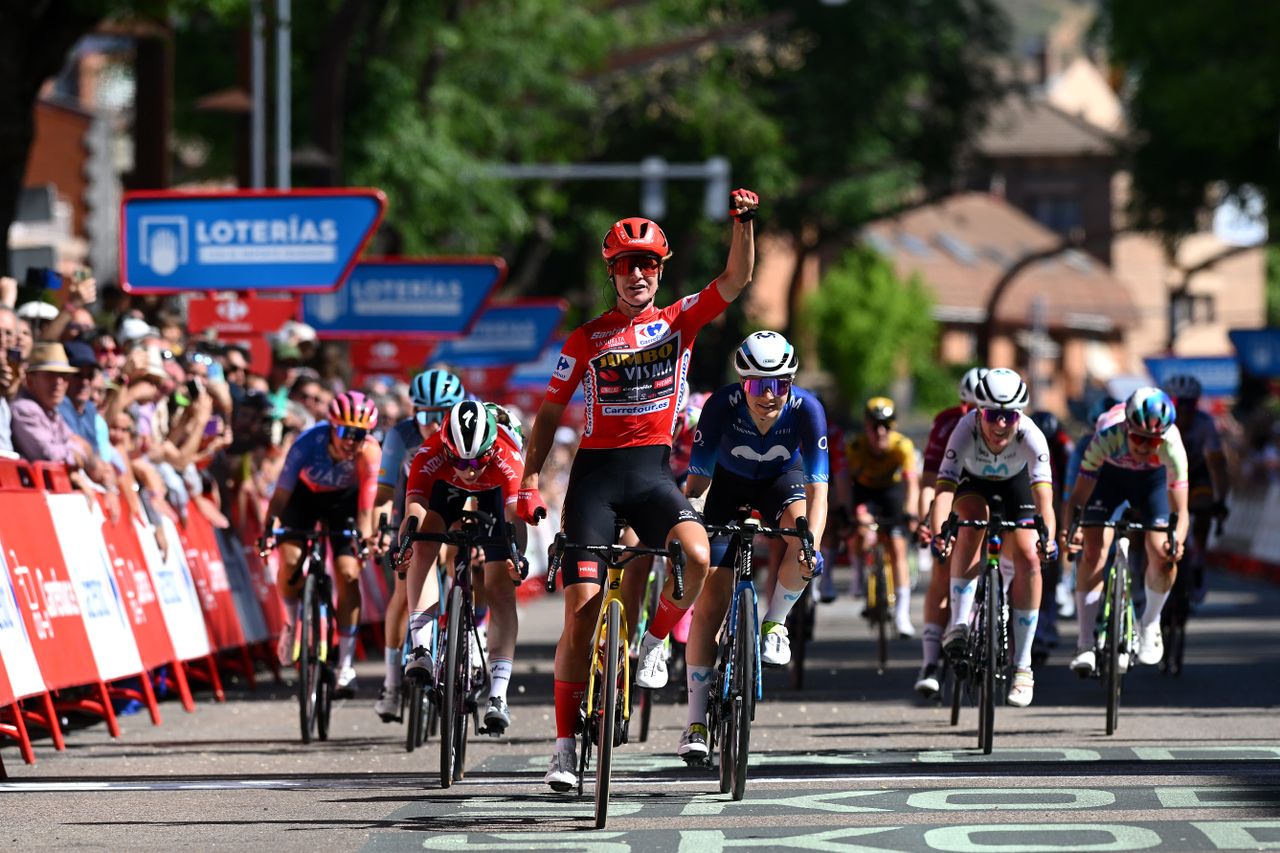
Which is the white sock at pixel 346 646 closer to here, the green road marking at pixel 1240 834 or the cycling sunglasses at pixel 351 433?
the cycling sunglasses at pixel 351 433

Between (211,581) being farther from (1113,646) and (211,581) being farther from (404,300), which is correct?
(404,300)

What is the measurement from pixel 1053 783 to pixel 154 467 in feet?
23.2

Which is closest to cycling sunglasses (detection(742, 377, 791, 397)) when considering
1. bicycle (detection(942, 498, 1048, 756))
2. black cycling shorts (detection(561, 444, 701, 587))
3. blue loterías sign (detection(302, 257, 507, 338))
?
black cycling shorts (detection(561, 444, 701, 587))

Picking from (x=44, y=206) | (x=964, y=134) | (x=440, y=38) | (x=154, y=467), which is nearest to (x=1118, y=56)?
(x=964, y=134)

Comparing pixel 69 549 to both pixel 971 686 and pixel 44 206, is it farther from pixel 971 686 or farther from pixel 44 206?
pixel 44 206

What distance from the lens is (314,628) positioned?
14508mm

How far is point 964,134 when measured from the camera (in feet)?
180

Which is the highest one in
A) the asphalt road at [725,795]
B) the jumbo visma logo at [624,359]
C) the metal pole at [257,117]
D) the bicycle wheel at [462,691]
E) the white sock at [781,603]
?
the metal pole at [257,117]

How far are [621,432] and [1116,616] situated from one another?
457 centimetres

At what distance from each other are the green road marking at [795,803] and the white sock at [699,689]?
322 millimetres

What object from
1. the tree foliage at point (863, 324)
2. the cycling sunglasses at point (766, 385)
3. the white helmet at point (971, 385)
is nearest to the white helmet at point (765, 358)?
the cycling sunglasses at point (766, 385)

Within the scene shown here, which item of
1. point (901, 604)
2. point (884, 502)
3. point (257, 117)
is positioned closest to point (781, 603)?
point (901, 604)

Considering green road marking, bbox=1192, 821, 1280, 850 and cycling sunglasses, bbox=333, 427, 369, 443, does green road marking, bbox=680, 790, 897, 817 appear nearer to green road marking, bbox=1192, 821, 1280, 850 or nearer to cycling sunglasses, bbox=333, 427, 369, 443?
green road marking, bbox=1192, 821, 1280, 850

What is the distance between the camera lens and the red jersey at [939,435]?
1557 centimetres
